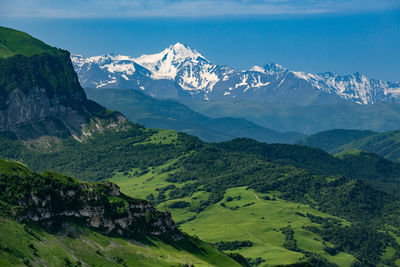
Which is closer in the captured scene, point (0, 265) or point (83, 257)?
Answer: point (0, 265)

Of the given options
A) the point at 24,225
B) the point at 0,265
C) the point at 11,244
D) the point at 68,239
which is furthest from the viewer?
the point at 68,239

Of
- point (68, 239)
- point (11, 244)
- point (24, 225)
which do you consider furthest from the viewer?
point (68, 239)

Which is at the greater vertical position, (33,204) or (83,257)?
(33,204)

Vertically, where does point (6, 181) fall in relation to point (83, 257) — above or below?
above

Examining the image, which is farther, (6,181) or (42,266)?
(6,181)

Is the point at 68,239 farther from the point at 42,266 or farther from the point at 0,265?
the point at 0,265

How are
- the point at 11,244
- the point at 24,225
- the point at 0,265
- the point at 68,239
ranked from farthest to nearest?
the point at 68,239
the point at 24,225
the point at 11,244
the point at 0,265

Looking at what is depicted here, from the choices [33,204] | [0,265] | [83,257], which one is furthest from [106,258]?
[0,265]

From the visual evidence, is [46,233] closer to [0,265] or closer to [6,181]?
[6,181]

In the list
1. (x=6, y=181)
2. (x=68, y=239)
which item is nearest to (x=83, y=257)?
(x=68, y=239)
